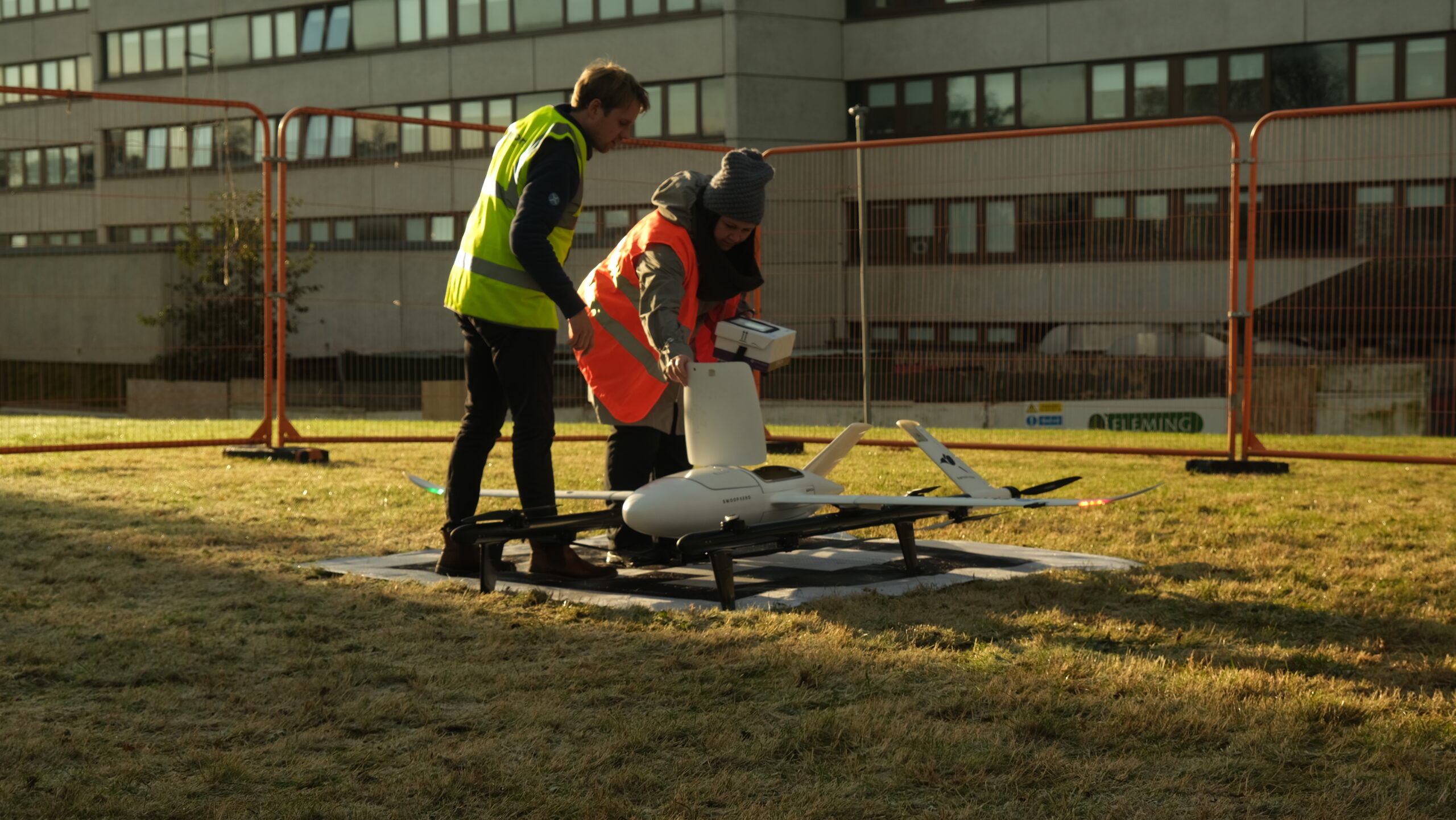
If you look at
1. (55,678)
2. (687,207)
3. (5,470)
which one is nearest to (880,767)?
(55,678)

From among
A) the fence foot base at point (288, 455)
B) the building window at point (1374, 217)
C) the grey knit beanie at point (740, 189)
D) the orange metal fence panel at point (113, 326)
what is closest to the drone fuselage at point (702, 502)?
the grey knit beanie at point (740, 189)

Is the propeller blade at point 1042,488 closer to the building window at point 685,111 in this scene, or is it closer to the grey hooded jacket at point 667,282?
the grey hooded jacket at point 667,282

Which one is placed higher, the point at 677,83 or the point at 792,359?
the point at 677,83

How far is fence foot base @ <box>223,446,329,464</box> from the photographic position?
9.28 metres

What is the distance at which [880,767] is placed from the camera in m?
2.86

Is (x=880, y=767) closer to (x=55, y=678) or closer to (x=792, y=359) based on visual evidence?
(x=55, y=678)

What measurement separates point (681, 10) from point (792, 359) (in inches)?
644

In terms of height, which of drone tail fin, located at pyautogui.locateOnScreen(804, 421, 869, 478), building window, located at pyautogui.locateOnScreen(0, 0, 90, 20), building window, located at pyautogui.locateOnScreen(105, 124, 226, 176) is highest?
building window, located at pyautogui.locateOnScreen(0, 0, 90, 20)

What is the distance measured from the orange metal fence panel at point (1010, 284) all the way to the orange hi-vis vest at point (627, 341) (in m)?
4.93

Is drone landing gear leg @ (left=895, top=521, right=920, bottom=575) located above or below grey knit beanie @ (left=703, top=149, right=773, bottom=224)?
below

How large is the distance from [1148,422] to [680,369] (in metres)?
7.68

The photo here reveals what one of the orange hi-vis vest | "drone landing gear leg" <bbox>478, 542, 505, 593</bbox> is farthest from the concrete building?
"drone landing gear leg" <bbox>478, 542, 505, 593</bbox>

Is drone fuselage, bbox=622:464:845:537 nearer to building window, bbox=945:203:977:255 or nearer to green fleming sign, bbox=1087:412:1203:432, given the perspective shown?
building window, bbox=945:203:977:255

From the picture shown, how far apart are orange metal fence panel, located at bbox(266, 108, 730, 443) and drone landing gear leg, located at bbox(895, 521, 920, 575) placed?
4762 millimetres
